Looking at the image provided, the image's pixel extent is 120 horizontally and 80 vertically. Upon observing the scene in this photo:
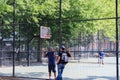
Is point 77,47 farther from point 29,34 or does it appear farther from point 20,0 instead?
point 29,34

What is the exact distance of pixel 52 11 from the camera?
25.5 metres

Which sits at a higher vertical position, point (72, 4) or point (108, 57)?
point (72, 4)

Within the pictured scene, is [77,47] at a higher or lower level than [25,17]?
lower

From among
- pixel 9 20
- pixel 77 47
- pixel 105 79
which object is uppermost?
pixel 9 20

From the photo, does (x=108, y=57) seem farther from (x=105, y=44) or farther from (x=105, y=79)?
(x=105, y=79)

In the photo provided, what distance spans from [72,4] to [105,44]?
823 centimetres

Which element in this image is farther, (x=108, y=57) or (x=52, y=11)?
(x=108, y=57)

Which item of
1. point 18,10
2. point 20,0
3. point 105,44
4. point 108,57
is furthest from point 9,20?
point 108,57

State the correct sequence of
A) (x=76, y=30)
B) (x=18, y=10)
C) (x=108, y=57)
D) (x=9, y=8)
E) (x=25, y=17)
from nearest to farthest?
(x=9, y=8) → (x=18, y=10) → (x=25, y=17) → (x=76, y=30) → (x=108, y=57)

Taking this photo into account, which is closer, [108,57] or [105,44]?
[105,44]

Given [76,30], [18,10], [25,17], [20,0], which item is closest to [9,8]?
[20,0]

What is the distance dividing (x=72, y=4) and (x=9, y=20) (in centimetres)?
649

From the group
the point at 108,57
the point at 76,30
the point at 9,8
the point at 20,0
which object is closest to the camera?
the point at 9,8

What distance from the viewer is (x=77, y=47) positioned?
2242cm
